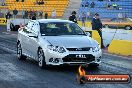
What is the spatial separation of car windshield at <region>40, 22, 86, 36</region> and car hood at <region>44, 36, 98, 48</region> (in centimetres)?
48

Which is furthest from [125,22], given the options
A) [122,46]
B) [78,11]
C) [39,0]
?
[122,46]

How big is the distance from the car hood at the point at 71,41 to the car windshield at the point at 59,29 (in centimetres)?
48

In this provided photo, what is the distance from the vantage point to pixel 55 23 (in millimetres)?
14180

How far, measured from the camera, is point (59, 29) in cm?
1395

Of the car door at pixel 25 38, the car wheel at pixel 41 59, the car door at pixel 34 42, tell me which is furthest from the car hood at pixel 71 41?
the car door at pixel 25 38

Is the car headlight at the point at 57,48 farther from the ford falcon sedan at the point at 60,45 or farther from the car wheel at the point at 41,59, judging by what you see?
the car wheel at the point at 41,59

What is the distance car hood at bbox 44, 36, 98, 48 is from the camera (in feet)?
41.5

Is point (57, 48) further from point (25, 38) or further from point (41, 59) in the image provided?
point (25, 38)

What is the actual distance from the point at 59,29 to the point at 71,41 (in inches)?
49.3

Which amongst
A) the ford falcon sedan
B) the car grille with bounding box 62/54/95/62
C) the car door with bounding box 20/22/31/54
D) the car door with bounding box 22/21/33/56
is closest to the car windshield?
the ford falcon sedan

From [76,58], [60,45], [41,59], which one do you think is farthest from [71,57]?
[41,59]

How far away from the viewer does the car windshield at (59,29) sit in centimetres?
1376

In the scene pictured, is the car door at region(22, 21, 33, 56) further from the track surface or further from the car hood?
the car hood

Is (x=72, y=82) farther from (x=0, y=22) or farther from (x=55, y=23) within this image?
(x=0, y=22)
